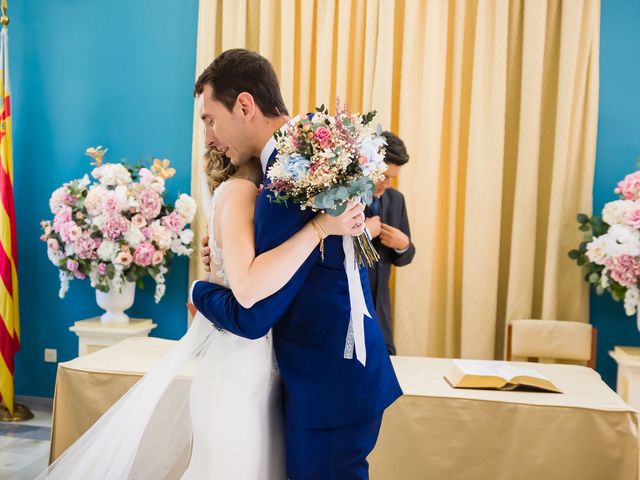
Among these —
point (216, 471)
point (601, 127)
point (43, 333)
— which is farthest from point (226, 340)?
point (43, 333)

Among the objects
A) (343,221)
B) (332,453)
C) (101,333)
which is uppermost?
(343,221)

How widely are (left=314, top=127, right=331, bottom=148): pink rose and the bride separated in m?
0.17

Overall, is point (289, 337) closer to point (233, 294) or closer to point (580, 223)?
point (233, 294)

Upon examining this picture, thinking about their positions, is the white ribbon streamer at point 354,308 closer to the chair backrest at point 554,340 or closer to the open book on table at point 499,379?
the open book on table at point 499,379

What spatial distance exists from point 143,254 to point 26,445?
142 cm

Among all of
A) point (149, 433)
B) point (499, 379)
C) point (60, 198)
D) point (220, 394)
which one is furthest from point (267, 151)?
point (60, 198)

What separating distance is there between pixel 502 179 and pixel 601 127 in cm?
70

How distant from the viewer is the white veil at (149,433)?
1842 mm

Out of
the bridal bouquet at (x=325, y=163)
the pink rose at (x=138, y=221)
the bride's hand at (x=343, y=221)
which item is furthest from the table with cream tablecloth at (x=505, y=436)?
the pink rose at (x=138, y=221)

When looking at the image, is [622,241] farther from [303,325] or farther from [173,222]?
[173,222]

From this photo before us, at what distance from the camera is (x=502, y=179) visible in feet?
13.4

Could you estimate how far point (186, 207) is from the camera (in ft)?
14.0

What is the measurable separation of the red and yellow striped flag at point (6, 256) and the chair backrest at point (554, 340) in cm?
341

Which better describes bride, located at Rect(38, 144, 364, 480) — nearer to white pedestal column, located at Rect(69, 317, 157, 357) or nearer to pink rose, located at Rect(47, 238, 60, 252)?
white pedestal column, located at Rect(69, 317, 157, 357)
